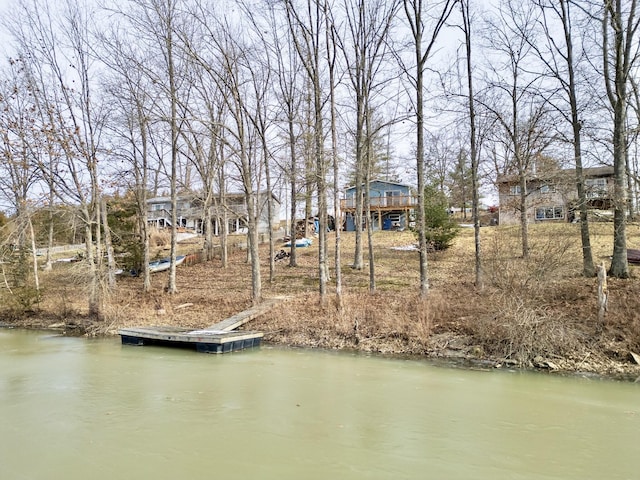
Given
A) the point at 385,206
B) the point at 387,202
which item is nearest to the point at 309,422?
the point at 385,206

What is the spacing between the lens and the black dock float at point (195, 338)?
1277 cm

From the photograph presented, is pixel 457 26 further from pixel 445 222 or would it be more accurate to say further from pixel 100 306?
pixel 100 306

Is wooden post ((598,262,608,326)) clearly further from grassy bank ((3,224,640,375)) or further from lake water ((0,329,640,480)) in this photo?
lake water ((0,329,640,480))

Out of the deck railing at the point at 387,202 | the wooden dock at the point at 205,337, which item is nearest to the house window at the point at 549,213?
the deck railing at the point at 387,202

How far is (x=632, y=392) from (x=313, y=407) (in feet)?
20.3

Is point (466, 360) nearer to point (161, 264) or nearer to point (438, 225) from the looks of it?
point (438, 225)

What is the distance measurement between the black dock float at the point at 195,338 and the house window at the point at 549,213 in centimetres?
2936

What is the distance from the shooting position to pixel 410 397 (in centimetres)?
873

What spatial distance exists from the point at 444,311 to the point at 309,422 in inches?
282

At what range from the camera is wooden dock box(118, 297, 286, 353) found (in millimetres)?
12805

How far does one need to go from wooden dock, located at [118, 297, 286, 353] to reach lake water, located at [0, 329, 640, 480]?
110 centimetres

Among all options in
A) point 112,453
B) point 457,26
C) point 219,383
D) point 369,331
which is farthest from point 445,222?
point 112,453

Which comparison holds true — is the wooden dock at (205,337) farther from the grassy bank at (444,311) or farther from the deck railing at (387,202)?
the deck railing at (387,202)

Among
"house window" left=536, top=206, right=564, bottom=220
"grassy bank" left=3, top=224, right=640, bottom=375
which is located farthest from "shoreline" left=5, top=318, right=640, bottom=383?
"house window" left=536, top=206, right=564, bottom=220
